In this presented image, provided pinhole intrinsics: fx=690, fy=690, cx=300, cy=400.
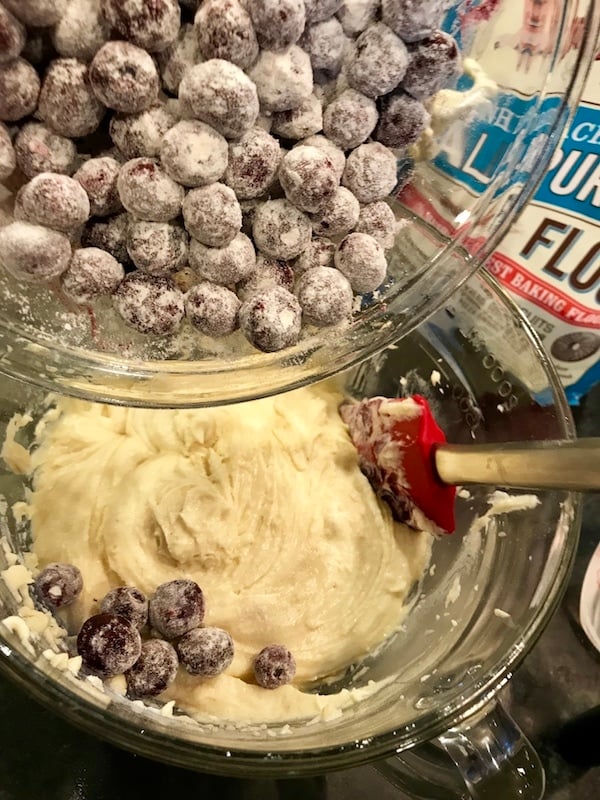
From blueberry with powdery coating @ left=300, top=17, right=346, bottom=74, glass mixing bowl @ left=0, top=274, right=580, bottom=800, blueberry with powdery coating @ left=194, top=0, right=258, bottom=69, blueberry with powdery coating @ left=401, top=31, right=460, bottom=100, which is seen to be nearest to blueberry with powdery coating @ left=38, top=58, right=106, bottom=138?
blueberry with powdery coating @ left=194, top=0, right=258, bottom=69

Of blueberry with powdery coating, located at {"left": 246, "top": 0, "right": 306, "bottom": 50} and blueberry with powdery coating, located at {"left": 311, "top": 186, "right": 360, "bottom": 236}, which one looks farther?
blueberry with powdery coating, located at {"left": 311, "top": 186, "right": 360, "bottom": 236}

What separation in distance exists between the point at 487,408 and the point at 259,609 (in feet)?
1.58

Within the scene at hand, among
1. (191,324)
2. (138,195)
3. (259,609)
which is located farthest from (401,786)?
(138,195)

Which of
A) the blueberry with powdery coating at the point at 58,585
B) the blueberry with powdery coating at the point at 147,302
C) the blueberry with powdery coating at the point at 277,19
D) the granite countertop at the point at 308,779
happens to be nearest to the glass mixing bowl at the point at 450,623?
the blueberry with powdery coating at the point at 58,585

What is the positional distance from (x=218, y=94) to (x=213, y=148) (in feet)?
0.16

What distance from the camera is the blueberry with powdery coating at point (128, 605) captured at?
34.3 inches

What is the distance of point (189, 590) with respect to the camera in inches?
35.0

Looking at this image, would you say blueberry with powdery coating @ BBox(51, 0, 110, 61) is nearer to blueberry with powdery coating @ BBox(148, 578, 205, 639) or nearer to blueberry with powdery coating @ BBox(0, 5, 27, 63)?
blueberry with powdery coating @ BBox(0, 5, 27, 63)

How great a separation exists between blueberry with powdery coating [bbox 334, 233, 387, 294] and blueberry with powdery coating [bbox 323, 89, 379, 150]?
0.10m

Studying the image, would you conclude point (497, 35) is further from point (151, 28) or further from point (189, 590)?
point (189, 590)

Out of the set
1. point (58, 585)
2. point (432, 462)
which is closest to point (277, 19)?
point (432, 462)

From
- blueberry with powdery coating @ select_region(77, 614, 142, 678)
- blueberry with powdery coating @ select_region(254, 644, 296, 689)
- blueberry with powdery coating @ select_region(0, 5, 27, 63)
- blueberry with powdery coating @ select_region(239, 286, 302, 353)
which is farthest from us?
blueberry with powdery coating @ select_region(254, 644, 296, 689)

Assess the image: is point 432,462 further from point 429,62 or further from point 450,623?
point 429,62

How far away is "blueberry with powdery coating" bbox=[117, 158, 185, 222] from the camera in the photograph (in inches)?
24.5
